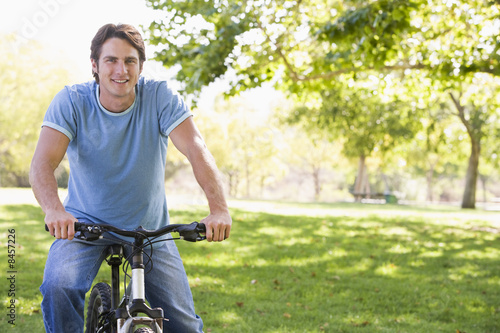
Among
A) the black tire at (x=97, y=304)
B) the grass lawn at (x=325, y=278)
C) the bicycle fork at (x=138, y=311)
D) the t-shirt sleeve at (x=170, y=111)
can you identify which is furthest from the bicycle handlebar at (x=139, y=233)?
the grass lawn at (x=325, y=278)

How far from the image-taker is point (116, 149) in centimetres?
298

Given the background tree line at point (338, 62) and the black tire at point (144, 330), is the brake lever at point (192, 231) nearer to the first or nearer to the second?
the black tire at point (144, 330)

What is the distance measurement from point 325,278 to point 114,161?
628 cm

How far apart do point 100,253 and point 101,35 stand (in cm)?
116

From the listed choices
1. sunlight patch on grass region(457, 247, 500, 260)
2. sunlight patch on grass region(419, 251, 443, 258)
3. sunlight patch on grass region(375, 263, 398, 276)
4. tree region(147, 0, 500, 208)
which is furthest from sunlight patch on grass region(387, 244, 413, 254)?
tree region(147, 0, 500, 208)

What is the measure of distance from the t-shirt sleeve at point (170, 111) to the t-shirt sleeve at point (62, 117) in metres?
0.46

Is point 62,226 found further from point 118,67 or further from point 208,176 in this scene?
point 118,67

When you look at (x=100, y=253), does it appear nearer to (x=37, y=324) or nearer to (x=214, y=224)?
(x=214, y=224)

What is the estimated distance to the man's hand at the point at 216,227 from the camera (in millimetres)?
2504

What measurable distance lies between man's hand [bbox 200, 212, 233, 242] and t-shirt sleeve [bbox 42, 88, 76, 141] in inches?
37.0

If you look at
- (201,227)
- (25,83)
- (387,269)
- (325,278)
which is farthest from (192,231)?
(25,83)

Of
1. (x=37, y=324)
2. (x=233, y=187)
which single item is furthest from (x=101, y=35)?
(x=233, y=187)

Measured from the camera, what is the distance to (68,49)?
103 ft

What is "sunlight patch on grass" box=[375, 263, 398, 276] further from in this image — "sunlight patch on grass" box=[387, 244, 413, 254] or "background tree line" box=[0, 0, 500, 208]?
"background tree line" box=[0, 0, 500, 208]
